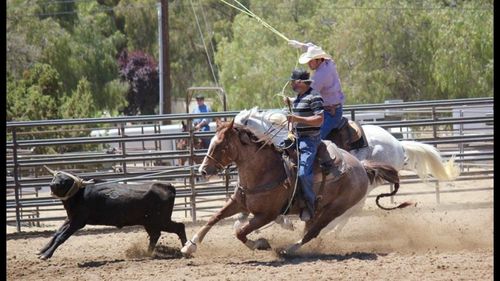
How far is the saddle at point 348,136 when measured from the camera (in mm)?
9859

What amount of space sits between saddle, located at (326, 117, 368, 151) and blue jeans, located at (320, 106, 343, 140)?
0.23ft

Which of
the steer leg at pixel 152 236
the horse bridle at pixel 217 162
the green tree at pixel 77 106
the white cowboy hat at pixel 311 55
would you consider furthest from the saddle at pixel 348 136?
the green tree at pixel 77 106

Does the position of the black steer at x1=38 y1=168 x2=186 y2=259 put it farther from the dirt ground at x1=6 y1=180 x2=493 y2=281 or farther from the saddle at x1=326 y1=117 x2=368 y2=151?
the saddle at x1=326 y1=117 x2=368 y2=151

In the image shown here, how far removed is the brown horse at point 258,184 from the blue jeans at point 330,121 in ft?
2.61

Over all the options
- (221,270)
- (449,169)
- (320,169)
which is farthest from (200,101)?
(221,270)

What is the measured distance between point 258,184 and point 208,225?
1.88ft

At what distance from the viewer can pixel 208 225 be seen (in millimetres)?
8430

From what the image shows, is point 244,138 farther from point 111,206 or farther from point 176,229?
point 111,206

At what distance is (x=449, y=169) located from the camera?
10.5 metres

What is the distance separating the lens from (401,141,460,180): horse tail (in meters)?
10.5

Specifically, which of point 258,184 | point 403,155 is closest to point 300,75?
point 258,184

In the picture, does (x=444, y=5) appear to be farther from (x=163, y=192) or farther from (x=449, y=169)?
(x=163, y=192)

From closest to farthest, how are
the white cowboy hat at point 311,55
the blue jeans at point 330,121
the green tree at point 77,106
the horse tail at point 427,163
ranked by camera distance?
the white cowboy hat at point 311,55
the blue jeans at point 330,121
the horse tail at point 427,163
the green tree at point 77,106

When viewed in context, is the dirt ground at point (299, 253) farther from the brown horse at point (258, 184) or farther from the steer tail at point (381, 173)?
the steer tail at point (381, 173)
